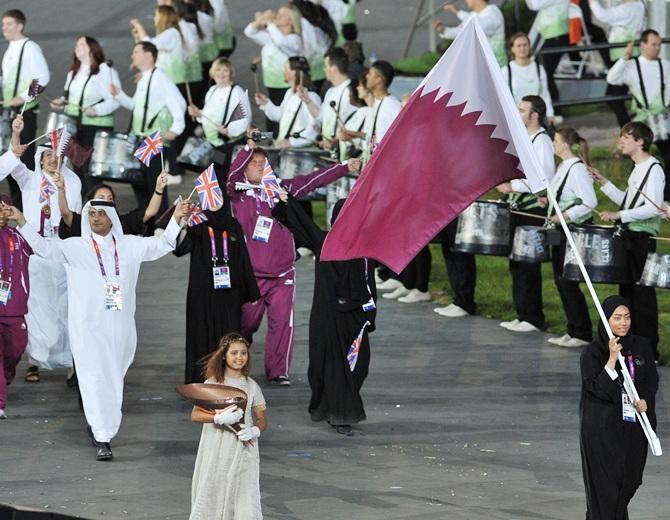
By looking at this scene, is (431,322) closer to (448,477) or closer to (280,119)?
(280,119)

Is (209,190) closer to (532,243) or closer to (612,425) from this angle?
(532,243)

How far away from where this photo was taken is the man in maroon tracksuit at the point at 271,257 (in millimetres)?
15523

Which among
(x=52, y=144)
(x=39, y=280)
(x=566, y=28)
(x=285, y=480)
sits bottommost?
(x=285, y=480)

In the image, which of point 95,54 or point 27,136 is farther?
point 27,136

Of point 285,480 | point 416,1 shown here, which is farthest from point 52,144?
point 416,1

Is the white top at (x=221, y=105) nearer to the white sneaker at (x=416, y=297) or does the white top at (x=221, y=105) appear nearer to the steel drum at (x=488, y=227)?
the white sneaker at (x=416, y=297)

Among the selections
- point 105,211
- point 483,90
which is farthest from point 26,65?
point 483,90

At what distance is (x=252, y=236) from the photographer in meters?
15.6

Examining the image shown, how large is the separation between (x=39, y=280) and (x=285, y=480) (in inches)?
139

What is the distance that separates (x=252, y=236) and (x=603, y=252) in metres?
2.85

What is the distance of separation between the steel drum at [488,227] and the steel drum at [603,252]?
49.1 inches

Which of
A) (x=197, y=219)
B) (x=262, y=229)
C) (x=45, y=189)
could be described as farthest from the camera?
(x=262, y=229)

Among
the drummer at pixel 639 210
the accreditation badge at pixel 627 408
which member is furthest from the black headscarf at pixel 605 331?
the drummer at pixel 639 210

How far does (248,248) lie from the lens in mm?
15648
